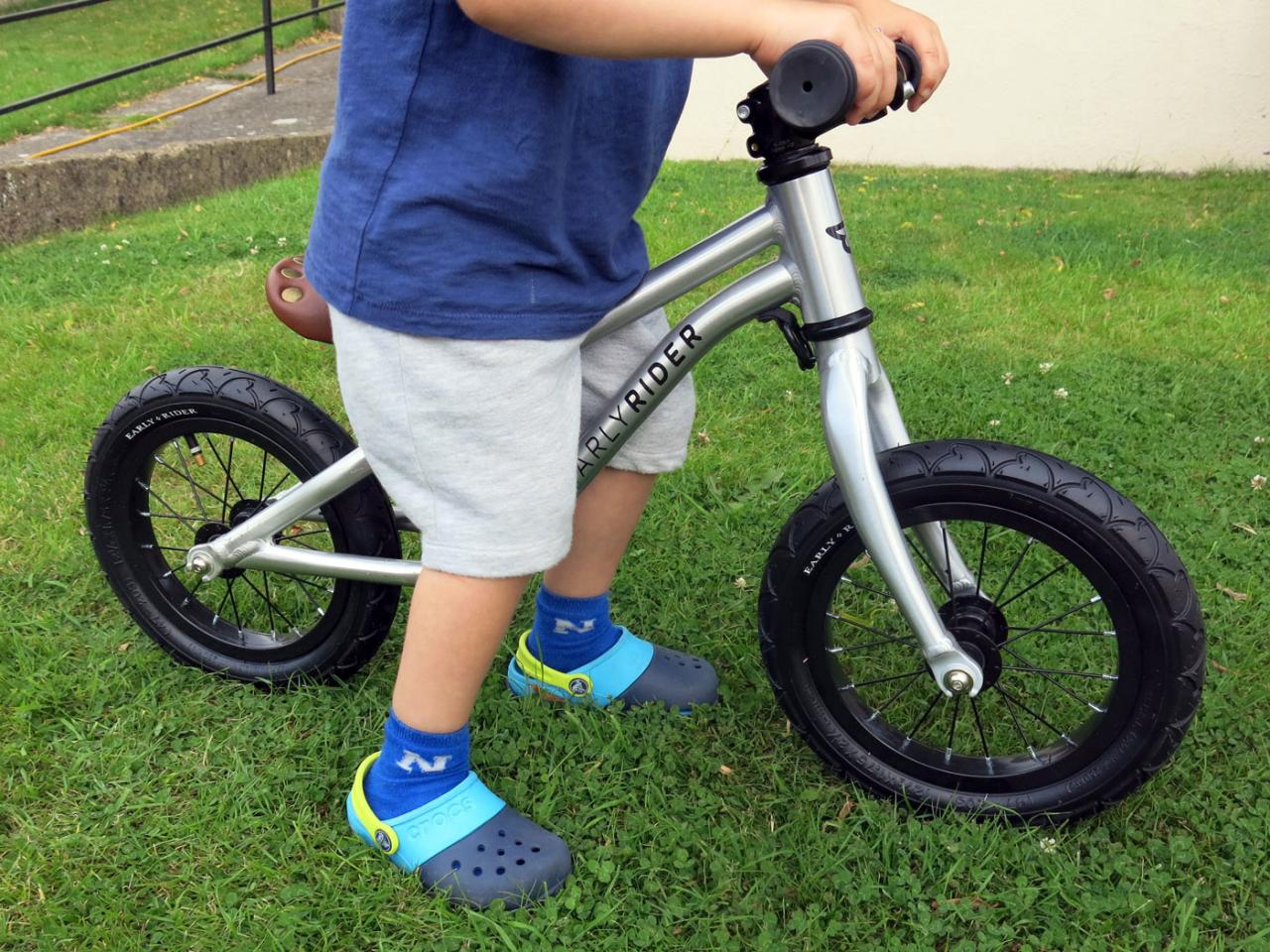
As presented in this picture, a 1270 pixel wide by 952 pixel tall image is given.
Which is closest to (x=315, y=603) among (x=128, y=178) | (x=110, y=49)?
(x=128, y=178)

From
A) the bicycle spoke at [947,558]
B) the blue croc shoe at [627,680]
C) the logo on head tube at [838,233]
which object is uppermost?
the logo on head tube at [838,233]

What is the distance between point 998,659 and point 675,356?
2.16 ft

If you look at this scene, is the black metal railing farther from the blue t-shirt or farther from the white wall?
the blue t-shirt

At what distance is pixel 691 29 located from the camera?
112 cm

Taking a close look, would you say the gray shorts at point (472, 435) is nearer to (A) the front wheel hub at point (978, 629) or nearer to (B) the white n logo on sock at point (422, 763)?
(B) the white n logo on sock at point (422, 763)

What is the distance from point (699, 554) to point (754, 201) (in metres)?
3.45

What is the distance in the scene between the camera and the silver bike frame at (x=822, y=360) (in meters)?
1.42

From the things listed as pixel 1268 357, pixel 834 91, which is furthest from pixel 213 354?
pixel 1268 357

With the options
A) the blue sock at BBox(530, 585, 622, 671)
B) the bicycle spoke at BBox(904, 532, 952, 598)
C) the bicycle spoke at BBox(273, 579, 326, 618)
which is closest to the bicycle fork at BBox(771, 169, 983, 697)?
the bicycle spoke at BBox(904, 532, 952, 598)

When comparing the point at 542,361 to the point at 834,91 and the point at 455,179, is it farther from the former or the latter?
the point at 834,91

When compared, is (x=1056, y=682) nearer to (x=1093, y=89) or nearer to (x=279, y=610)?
(x=279, y=610)

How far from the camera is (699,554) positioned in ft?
7.91

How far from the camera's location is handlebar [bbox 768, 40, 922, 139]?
111 cm

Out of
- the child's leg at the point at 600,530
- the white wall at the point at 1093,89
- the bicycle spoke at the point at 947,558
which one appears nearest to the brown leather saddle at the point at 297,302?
the child's leg at the point at 600,530
